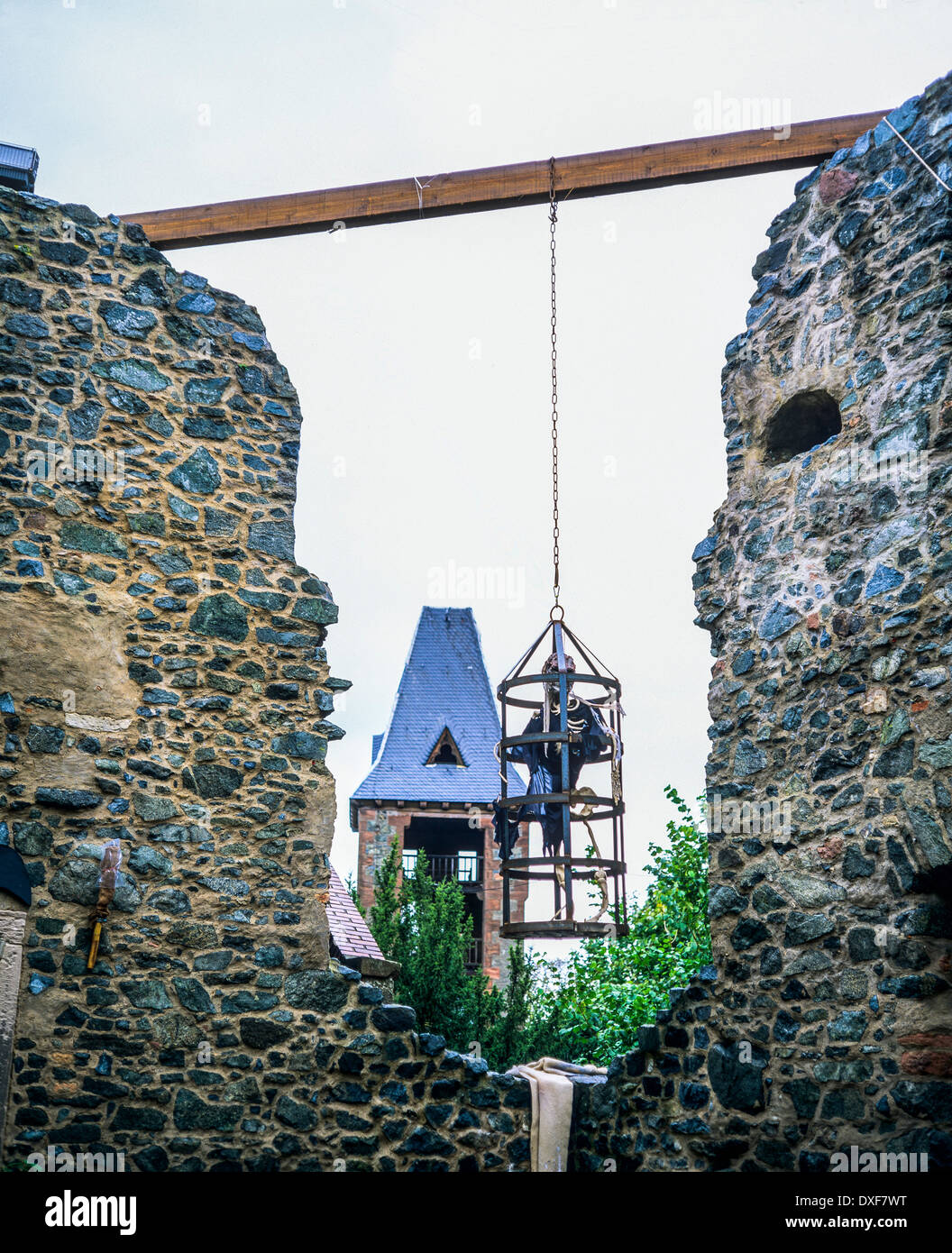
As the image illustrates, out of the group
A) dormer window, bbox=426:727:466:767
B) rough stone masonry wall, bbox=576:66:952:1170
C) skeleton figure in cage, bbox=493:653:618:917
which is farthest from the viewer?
dormer window, bbox=426:727:466:767

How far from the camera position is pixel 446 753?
26.2m

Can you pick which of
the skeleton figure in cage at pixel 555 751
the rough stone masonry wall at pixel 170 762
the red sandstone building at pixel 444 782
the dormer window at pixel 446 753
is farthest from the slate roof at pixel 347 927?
the dormer window at pixel 446 753

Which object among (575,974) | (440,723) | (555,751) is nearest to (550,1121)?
(555,751)

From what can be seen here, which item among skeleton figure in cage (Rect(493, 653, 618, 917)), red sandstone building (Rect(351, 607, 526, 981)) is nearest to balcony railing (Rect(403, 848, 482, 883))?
red sandstone building (Rect(351, 607, 526, 981))

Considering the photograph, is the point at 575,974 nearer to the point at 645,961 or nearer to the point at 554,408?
the point at 645,961

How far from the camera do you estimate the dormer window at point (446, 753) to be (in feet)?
85.4

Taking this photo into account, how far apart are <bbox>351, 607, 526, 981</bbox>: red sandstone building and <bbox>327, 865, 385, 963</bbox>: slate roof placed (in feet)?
27.0

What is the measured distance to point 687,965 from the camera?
16.5 meters

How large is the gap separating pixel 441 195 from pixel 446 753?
18993 millimetres

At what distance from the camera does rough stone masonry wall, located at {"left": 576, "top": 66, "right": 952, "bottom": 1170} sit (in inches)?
228

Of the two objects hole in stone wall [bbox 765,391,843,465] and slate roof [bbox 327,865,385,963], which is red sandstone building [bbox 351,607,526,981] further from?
hole in stone wall [bbox 765,391,843,465]

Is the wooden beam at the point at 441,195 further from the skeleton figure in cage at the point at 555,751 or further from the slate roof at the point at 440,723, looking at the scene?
the slate roof at the point at 440,723

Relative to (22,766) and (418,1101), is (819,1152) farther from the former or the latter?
(22,766)
